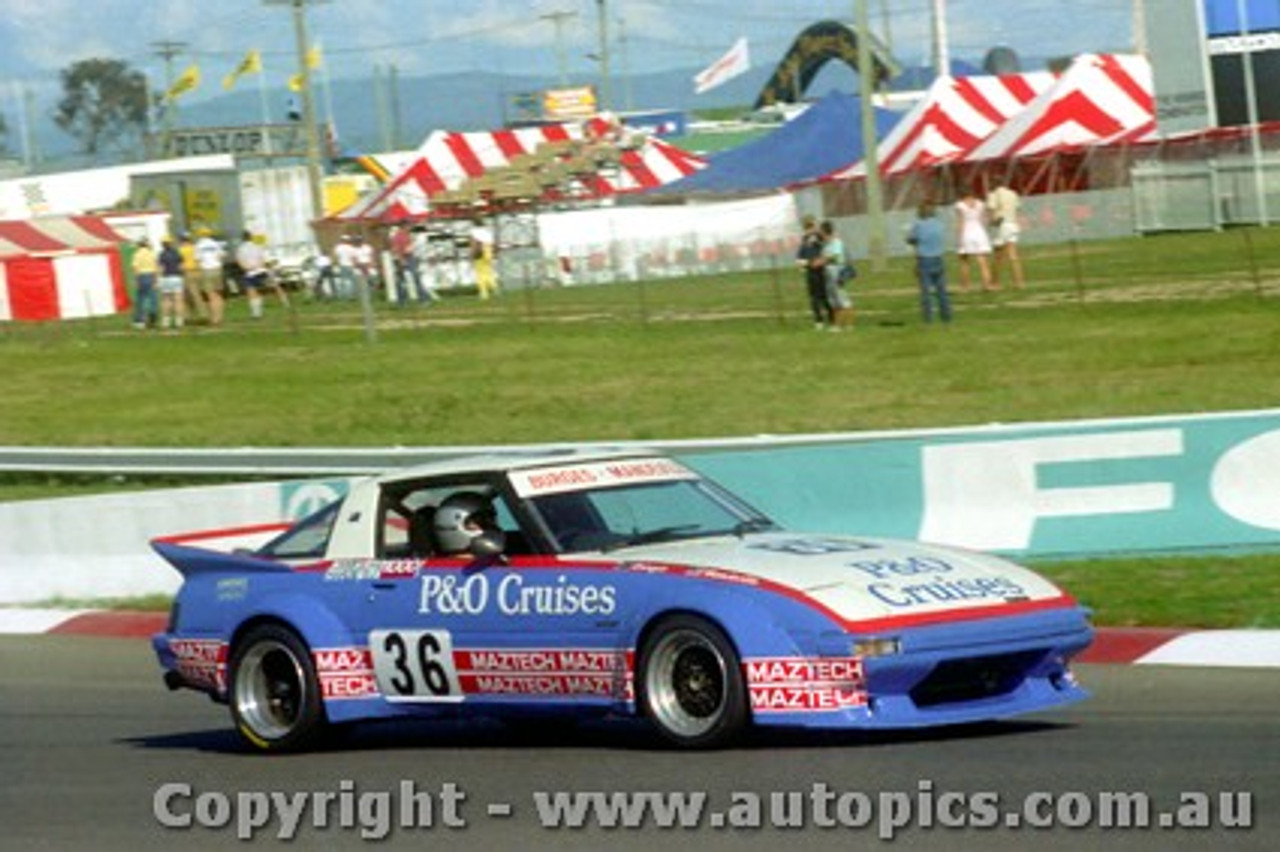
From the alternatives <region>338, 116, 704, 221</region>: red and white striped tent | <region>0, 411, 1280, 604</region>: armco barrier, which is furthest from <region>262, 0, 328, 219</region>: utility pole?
<region>0, 411, 1280, 604</region>: armco barrier

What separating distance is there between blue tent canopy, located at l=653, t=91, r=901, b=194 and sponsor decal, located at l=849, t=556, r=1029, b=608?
49.7 metres

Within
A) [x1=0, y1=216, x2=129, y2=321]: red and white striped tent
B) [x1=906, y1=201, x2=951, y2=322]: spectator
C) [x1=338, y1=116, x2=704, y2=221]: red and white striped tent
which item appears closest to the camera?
[x1=906, y1=201, x2=951, y2=322]: spectator

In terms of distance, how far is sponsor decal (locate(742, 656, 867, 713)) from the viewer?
9969 mm

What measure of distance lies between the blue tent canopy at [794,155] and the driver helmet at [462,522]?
160 ft

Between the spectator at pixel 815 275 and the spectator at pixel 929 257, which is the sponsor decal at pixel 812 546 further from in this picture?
the spectator at pixel 815 275

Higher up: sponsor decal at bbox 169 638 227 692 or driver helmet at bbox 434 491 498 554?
driver helmet at bbox 434 491 498 554

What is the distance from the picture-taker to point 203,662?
39.2 ft

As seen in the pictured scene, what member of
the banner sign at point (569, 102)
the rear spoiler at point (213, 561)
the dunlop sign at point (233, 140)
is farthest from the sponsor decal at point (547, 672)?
the banner sign at point (569, 102)

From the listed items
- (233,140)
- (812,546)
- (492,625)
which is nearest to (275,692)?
(492,625)

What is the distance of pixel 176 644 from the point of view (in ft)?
39.9

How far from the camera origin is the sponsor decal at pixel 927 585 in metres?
10.2

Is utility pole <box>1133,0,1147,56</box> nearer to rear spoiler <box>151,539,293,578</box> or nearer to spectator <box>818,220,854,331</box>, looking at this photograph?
spectator <box>818,220,854,331</box>

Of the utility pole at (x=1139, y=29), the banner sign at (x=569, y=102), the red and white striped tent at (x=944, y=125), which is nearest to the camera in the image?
the red and white striped tent at (x=944, y=125)

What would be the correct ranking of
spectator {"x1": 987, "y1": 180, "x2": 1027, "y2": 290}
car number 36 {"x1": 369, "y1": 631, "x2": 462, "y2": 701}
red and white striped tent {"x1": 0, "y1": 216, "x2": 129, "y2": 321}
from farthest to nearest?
red and white striped tent {"x1": 0, "y1": 216, "x2": 129, "y2": 321} → spectator {"x1": 987, "y1": 180, "x2": 1027, "y2": 290} → car number 36 {"x1": 369, "y1": 631, "x2": 462, "y2": 701}
